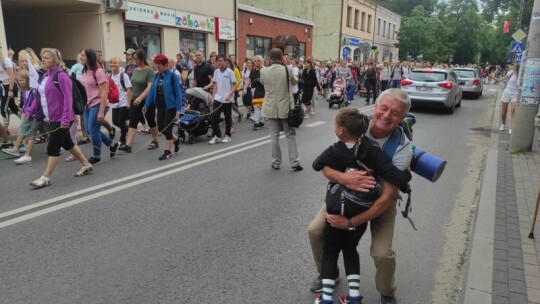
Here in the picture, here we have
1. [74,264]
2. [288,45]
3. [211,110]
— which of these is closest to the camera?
[74,264]

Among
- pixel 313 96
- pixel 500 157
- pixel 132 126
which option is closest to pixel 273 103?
pixel 132 126

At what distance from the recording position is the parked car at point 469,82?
20.5 m

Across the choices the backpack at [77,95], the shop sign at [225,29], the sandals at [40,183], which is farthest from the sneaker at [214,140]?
the shop sign at [225,29]

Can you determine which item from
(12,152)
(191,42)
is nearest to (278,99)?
(12,152)

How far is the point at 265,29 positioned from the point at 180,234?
22.9 m

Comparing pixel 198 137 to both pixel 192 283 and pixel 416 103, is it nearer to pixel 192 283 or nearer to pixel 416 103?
pixel 192 283

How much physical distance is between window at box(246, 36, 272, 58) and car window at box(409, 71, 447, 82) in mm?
11623

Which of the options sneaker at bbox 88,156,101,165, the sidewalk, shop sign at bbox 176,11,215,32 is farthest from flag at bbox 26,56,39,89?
shop sign at bbox 176,11,215,32

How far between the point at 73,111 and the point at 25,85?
10.3 feet

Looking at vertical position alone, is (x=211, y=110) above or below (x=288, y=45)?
below

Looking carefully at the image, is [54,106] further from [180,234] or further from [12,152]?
[180,234]

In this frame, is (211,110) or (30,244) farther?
(211,110)

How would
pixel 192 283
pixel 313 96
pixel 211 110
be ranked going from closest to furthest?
1. pixel 192 283
2. pixel 211 110
3. pixel 313 96

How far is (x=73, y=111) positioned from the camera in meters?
6.24
